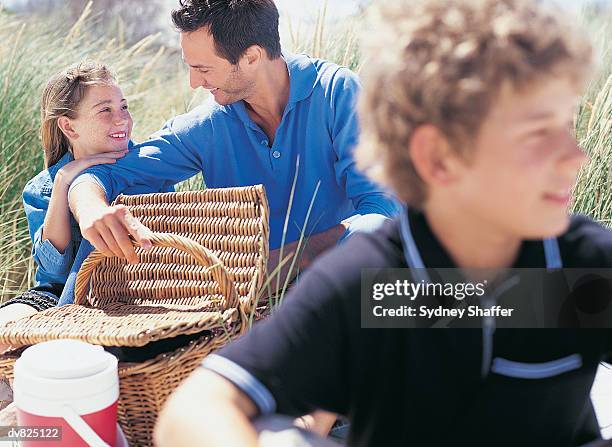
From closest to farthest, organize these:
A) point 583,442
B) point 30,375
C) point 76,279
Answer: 1. point 583,442
2. point 30,375
3. point 76,279

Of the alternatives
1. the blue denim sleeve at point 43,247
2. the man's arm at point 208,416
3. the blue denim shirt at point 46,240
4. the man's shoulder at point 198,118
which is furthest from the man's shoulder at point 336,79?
the man's arm at point 208,416

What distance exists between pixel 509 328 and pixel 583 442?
293 millimetres

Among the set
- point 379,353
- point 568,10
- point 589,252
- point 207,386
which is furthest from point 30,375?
point 568,10

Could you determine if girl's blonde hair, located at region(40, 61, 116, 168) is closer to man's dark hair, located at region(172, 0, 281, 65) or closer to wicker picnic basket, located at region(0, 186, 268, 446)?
man's dark hair, located at region(172, 0, 281, 65)

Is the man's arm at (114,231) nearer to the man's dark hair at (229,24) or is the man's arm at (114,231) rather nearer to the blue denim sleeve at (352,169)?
the blue denim sleeve at (352,169)

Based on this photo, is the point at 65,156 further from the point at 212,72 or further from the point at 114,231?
the point at 114,231

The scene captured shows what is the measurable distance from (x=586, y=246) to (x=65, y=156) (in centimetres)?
256

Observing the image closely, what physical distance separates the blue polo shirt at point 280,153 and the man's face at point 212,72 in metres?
0.05

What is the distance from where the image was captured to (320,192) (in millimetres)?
2971

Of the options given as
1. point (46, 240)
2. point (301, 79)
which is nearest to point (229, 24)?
point (301, 79)

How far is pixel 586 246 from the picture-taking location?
133cm

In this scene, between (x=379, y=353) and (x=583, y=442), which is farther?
(x=583, y=442)

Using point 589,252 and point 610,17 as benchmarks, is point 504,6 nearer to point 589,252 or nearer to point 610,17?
point 589,252

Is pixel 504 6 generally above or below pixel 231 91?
above
